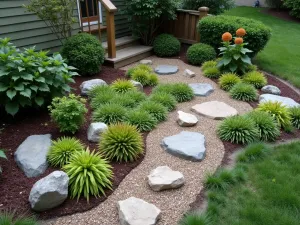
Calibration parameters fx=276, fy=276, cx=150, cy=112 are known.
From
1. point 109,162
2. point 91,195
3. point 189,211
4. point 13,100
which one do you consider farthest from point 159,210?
point 13,100

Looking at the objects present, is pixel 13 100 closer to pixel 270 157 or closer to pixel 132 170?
pixel 132 170

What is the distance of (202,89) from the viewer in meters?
5.21

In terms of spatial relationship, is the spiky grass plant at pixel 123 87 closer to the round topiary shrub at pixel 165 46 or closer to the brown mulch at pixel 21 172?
the brown mulch at pixel 21 172

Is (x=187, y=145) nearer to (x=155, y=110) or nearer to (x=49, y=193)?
(x=155, y=110)

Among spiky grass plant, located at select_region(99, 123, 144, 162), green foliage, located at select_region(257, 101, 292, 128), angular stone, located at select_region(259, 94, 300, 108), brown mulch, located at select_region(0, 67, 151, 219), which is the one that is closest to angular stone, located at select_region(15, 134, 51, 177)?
brown mulch, located at select_region(0, 67, 151, 219)

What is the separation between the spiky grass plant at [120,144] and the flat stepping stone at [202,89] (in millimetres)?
2218

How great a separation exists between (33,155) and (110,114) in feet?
3.78

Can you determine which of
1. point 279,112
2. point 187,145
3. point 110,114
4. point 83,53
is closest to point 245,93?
point 279,112

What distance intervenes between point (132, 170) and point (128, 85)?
80.5 inches

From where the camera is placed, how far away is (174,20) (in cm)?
796

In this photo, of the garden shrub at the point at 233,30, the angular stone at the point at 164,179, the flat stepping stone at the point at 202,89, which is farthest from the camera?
the garden shrub at the point at 233,30

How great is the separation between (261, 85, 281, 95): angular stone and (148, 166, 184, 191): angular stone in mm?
3112

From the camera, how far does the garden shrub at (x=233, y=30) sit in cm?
609

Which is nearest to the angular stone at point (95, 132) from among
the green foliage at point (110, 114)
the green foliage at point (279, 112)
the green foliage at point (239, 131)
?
the green foliage at point (110, 114)
